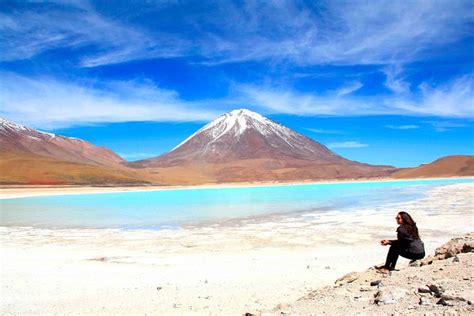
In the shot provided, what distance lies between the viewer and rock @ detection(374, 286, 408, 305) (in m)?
4.89

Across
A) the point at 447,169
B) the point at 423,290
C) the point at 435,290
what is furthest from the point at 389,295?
the point at 447,169

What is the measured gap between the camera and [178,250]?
1169cm

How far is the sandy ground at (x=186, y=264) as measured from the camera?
268 inches

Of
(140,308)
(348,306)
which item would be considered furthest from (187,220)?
(348,306)

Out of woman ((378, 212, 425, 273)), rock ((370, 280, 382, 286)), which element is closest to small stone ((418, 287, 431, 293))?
rock ((370, 280, 382, 286))

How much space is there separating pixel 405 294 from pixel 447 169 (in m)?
146

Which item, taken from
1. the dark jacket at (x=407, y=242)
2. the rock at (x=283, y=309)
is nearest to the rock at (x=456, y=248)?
the dark jacket at (x=407, y=242)

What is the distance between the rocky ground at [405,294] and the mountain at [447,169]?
136111mm

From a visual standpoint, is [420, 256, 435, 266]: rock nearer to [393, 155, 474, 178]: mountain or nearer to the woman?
the woman

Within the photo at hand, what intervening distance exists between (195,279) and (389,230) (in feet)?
28.0

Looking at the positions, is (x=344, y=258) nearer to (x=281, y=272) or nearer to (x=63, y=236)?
(x=281, y=272)

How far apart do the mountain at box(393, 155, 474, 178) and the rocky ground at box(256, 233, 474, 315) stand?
447 feet

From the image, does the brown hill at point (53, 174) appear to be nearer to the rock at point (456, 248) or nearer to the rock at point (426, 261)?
the rock at point (426, 261)

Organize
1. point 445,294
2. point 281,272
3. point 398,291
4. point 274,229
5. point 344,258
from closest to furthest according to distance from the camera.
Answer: point 445,294 → point 398,291 → point 281,272 → point 344,258 → point 274,229
